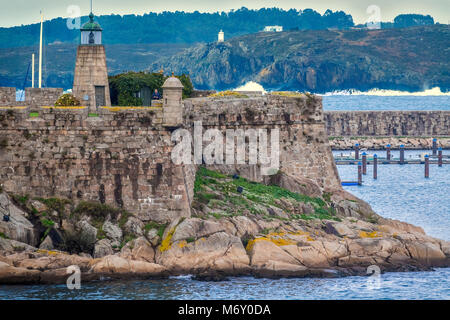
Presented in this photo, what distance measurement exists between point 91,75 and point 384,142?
6900 cm

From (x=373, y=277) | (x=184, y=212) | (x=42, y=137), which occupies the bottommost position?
(x=373, y=277)

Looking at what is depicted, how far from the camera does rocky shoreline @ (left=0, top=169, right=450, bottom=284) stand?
116 ft

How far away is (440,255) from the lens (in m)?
39.9

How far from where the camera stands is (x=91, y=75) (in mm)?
43000

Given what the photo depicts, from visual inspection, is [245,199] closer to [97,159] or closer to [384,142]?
[97,159]

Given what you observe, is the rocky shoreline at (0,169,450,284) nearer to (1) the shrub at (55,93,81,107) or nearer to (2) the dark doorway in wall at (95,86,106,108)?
(1) the shrub at (55,93,81,107)

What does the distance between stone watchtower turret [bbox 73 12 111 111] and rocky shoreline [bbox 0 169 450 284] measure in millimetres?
6192

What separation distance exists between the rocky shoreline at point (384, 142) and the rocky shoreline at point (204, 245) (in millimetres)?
64364

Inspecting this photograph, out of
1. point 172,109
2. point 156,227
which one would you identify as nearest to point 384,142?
point 172,109

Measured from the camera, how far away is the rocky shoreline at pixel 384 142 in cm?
10536

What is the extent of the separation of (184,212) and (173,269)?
2.76 meters

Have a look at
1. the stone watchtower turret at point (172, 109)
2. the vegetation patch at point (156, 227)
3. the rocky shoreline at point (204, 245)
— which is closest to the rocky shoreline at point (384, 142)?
the rocky shoreline at point (204, 245)
